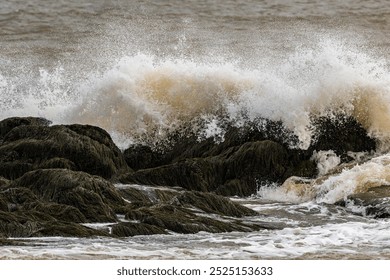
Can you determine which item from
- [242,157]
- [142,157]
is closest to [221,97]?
[142,157]

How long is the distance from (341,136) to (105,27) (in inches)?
435

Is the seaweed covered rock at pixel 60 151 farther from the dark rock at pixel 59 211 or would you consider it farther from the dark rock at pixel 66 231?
the dark rock at pixel 66 231

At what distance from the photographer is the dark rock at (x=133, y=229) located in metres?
8.66

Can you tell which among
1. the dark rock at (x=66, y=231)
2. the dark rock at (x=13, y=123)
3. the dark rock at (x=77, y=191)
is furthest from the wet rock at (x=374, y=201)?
the dark rock at (x=13, y=123)

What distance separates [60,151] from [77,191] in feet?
6.34

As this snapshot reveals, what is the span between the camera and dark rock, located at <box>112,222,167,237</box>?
28.4ft

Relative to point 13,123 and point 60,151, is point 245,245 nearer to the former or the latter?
point 60,151

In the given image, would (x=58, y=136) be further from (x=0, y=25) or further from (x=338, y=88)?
(x=0, y=25)

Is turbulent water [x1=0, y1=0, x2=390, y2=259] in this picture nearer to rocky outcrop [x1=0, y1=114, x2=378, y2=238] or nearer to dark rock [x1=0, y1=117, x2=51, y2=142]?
rocky outcrop [x1=0, y1=114, x2=378, y2=238]

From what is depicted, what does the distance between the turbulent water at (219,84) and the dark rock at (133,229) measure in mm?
124

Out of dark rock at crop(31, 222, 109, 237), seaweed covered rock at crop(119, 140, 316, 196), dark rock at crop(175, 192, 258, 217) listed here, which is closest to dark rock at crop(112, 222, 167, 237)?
dark rock at crop(31, 222, 109, 237)

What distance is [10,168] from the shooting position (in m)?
11.0

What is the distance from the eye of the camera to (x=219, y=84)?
13.2 m

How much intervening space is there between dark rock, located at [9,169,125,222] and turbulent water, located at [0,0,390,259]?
73cm
